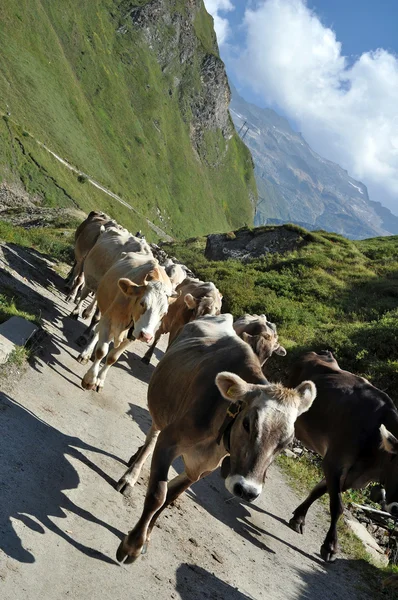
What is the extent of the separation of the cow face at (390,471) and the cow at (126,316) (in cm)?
439

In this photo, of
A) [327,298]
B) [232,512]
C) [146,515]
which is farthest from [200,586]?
[327,298]

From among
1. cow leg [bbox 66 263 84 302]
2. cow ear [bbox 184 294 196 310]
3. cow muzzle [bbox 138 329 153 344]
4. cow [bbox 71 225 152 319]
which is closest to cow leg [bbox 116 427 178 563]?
cow muzzle [bbox 138 329 153 344]

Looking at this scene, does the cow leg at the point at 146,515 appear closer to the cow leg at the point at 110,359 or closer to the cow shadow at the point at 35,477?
the cow shadow at the point at 35,477

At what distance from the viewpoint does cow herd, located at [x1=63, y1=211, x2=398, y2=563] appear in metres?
5.21

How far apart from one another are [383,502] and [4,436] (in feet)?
21.3

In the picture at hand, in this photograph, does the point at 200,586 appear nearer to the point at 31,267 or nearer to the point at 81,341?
the point at 81,341

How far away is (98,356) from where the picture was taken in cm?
1055

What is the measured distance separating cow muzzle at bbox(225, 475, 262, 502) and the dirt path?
175 centimetres

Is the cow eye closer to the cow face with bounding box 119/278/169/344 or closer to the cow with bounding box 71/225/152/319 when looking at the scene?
the cow face with bounding box 119/278/169/344

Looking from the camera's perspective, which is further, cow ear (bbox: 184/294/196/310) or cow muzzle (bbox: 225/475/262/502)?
cow ear (bbox: 184/294/196/310)

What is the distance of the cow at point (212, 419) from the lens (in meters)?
5.06

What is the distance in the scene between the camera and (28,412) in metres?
8.02

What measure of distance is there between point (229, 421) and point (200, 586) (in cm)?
232

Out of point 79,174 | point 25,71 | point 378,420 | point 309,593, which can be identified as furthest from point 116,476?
point 25,71
